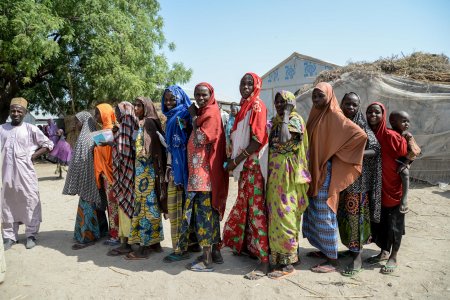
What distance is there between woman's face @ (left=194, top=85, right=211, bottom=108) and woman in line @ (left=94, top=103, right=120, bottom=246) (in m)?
1.52

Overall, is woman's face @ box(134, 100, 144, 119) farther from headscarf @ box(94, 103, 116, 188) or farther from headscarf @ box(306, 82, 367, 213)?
headscarf @ box(306, 82, 367, 213)

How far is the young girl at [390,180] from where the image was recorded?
332 cm

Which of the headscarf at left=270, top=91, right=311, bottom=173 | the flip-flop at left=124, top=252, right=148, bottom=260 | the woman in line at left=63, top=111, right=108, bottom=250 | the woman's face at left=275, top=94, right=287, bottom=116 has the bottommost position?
the flip-flop at left=124, top=252, right=148, bottom=260

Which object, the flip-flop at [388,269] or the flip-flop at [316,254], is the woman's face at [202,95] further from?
the flip-flop at [388,269]

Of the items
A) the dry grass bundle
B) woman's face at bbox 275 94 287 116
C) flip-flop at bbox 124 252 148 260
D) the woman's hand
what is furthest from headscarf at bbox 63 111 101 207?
the dry grass bundle

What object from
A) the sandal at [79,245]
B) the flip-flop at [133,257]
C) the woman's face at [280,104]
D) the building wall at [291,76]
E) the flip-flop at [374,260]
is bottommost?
the sandal at [79,245]

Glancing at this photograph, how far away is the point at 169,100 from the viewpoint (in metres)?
3.70

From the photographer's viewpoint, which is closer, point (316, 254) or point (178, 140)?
point (178, 140)

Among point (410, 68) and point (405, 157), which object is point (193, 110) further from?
point (410, 68)

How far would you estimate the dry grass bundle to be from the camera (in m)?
8.20

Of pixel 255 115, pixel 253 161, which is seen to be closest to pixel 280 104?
pixel 255 115

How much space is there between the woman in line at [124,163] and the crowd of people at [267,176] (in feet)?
0.04

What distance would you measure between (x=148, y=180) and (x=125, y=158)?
41 centimetres

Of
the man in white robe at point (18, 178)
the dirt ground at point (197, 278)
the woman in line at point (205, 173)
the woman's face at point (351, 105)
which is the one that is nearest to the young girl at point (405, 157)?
the woman's face at point (351, 105)
